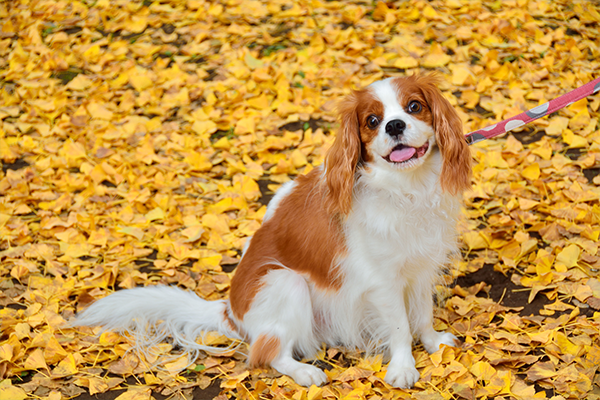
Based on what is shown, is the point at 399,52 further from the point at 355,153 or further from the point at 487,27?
the point at 355,153

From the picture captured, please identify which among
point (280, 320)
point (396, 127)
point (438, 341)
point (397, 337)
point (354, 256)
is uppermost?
point (396, 127)

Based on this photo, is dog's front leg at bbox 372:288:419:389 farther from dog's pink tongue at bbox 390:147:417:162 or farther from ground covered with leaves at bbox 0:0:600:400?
dog's pink tongue at bbox 390:147:417:162

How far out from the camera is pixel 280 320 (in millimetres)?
2992

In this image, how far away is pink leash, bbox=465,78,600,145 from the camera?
277 cm

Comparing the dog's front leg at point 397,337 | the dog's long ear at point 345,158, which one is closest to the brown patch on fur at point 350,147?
the dog's long ear at point 345,158

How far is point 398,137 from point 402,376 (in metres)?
1.14

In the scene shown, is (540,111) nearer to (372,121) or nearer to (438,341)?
(372,121)

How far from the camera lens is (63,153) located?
196 inches

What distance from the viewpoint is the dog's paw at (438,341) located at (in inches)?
120

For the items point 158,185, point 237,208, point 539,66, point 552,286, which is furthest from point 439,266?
point 539,66

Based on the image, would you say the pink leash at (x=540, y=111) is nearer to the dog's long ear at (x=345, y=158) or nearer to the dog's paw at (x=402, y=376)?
the dog's long ear at (x=345, y=158)

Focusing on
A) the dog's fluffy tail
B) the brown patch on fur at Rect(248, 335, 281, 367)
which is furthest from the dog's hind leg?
the dog's fluffy tail

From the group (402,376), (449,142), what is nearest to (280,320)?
(402,376)

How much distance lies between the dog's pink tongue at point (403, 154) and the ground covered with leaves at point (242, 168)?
0.99m
